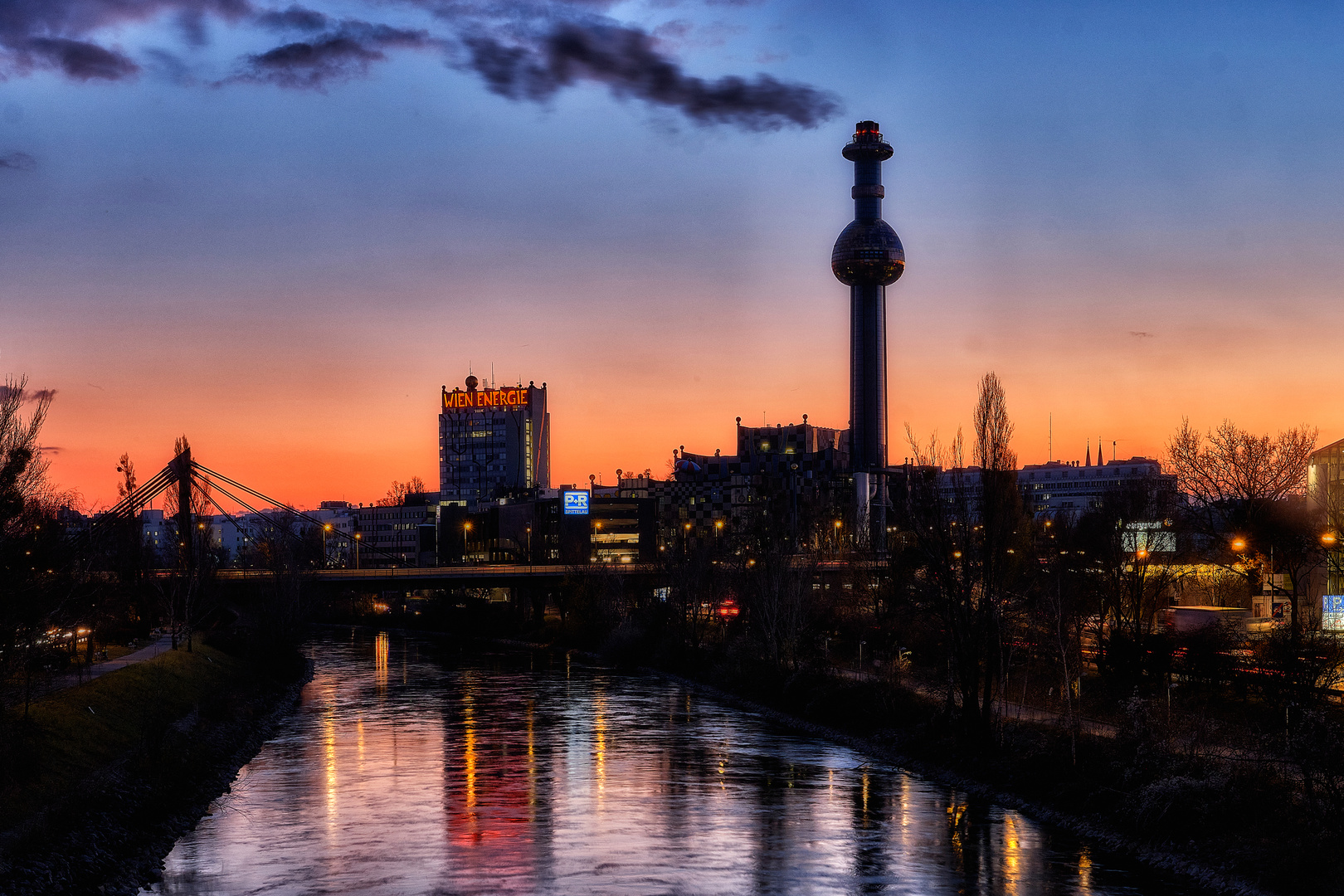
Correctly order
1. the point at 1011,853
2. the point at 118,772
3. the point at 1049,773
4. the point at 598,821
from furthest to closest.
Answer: the point at 1049,773 < the point at 118,772 < the point at 598,821 < the point at 1011,853

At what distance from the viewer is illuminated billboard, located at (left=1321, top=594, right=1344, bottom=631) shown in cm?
5942

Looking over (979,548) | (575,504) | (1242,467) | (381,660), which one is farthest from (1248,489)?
(575,504)

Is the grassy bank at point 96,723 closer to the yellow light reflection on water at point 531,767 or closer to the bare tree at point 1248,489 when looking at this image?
the yellow light reflection on water at point 531,767

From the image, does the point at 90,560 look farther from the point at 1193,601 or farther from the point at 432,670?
the point at 1193,601

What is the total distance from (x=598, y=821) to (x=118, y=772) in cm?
1454

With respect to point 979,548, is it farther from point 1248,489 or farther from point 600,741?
point 1248,489

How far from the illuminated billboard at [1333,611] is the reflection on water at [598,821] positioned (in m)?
26.2

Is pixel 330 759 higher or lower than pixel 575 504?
lower

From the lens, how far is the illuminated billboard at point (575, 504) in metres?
187

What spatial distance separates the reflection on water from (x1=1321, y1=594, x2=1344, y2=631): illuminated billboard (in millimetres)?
26190

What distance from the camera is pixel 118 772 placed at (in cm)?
3784

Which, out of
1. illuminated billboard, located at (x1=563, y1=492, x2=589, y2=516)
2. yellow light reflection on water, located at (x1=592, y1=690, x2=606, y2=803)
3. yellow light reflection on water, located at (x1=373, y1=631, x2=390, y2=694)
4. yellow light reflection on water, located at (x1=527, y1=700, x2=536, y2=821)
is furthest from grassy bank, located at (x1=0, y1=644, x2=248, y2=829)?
illuminated billboard, located at (x1=563, y1=492, x2=589, y2=516)

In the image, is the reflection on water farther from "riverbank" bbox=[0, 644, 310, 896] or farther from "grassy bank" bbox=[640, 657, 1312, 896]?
"grassy bank" bbox=[640, 657, 1312, 896]

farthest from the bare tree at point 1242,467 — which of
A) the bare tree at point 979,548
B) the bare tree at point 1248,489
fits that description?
the bare tree at point 979,548
